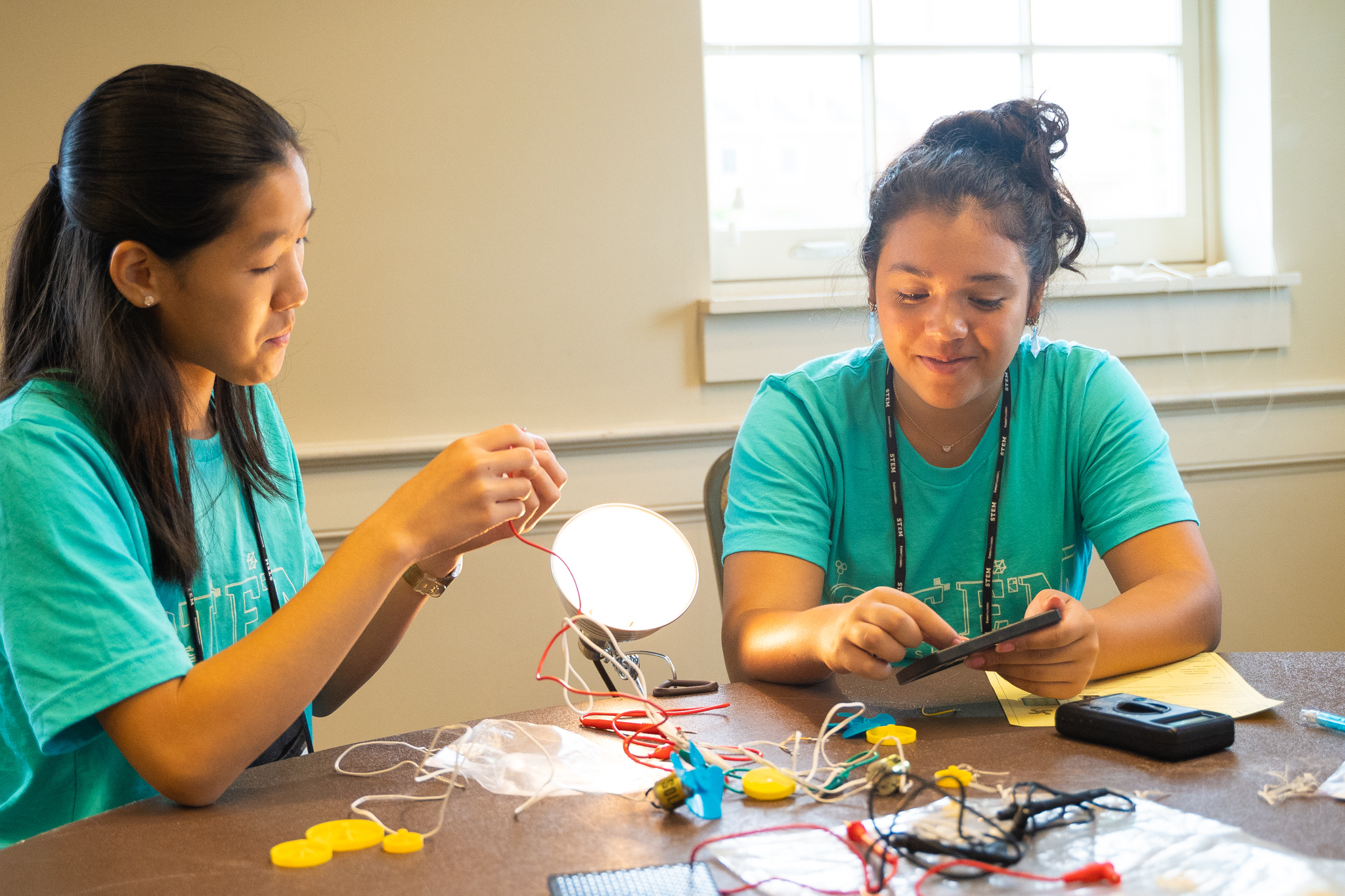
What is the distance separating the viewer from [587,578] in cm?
115

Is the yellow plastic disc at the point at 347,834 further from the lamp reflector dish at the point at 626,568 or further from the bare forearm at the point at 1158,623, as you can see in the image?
the bare forearm at the point at 1158,623

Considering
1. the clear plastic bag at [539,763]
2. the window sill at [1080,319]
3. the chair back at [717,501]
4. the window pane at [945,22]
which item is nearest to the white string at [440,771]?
the clear plastic bag at [539,763]

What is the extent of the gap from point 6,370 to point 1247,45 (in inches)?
101

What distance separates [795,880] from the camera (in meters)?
0.68

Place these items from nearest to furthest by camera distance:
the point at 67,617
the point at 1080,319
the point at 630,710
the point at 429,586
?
1. the point at 67,617
2. the point at 630,710
3. the point at 429,586
4. the point at 1080,319

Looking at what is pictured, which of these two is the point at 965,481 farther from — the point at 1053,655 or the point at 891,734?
the point at 891,734

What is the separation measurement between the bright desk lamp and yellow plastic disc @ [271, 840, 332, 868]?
1.35 ft

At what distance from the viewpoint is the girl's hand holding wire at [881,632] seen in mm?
1002

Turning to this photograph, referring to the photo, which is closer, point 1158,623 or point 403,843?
point 403,843

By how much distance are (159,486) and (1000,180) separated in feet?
3.40

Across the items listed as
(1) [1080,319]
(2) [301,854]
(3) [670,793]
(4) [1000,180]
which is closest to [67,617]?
(2) [301,854]

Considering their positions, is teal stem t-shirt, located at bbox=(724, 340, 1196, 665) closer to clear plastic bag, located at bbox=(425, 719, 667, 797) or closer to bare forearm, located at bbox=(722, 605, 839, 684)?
bare forearm, located at bbox=(722, 605, 839, 684)

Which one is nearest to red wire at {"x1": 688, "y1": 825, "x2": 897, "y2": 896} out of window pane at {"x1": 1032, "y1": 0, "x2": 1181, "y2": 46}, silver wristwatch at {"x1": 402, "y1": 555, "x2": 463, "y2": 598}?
silver wristwatch at {"x1": 402, "y1": 555, "x2": 463, "y2": 598}

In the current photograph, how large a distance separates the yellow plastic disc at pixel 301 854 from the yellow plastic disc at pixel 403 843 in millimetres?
40
